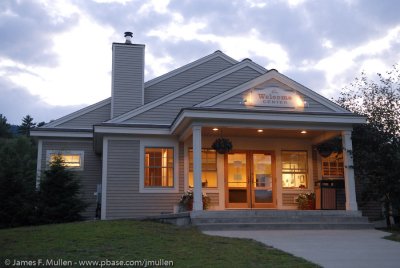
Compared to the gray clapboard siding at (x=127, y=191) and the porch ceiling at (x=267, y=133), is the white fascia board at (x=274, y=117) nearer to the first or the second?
the porch ceiling at (x=267, y=133)

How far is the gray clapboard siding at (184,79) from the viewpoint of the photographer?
19.5 metres

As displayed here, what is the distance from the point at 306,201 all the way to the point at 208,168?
11.4ft

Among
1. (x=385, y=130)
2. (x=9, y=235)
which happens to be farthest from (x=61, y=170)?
(x=385, y=130)

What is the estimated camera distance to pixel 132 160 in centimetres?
1567

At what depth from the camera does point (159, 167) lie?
15953 millimetres

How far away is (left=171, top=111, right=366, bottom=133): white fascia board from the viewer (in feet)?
44.9

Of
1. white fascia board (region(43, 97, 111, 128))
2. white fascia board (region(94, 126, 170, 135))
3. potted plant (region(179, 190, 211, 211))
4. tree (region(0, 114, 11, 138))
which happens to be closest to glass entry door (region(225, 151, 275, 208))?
potted plant (region(179, 190, 211, 211))

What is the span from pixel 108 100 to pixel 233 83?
5.29 meters

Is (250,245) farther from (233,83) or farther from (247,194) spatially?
(233,83)

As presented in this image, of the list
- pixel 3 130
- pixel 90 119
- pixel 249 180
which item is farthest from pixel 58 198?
pixel 3 130

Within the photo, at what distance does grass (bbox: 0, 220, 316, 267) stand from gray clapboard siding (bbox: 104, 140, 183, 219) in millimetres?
3994

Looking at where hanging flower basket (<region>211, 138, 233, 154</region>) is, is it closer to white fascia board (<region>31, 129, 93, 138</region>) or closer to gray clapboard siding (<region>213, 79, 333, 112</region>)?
gray clapboard siding (<region>213, 79, 333, 112</region>)

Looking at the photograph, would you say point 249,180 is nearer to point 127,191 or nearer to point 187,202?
point 187,202

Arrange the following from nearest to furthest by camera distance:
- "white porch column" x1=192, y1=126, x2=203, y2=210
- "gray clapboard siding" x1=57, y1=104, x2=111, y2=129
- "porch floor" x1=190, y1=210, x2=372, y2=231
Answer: "porch floor" x1=190, y1=210, x2=372, y2=231 → "white porch column" x1=192, y1=126, x2=203, y2=210 → "gray clapboard siding" x1=57, y1=104, x2=111, y2=129
